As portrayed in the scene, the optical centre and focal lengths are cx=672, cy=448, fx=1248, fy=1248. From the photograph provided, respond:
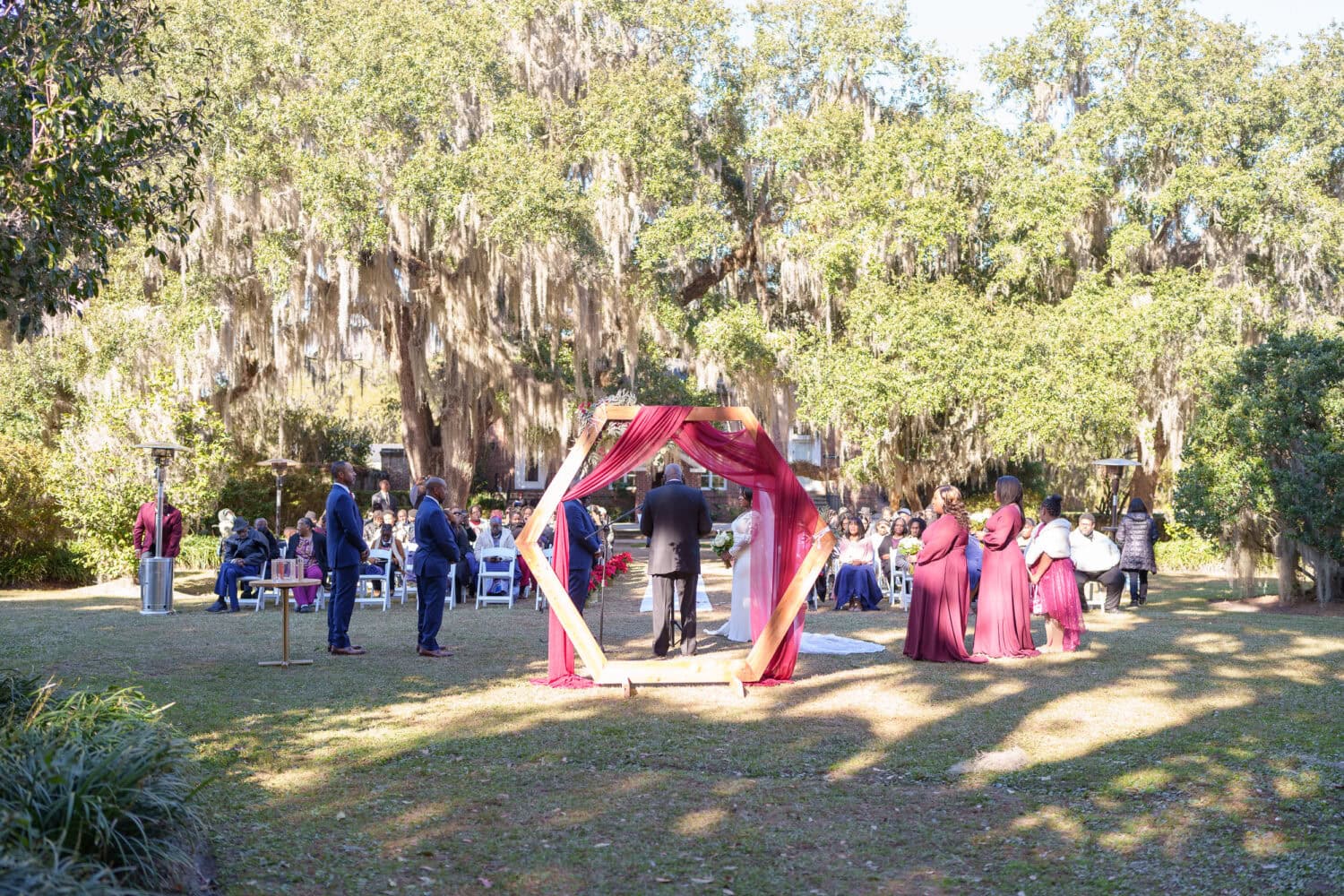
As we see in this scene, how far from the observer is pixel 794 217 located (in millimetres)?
23062

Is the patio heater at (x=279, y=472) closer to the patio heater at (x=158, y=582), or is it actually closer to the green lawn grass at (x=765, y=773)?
the patio heater at (x=158, y=582)

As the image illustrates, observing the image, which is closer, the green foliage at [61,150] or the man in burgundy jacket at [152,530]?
the green foliage at [61,150]

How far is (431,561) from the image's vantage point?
10234 millimetres

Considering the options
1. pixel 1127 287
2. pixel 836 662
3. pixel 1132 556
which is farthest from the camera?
pixel 1127 287

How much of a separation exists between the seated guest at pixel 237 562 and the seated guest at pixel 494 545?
2663 mm

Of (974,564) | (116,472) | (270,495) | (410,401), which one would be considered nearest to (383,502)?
(116,472)

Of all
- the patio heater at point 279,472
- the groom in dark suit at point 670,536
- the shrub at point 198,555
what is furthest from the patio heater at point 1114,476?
the shrub at point 198,555

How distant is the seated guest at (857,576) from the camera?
15219mm

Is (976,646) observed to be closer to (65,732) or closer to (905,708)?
(905,708)

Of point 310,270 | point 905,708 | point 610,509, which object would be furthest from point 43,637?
point 610,509

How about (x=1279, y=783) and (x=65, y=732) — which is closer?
(x=65, y=732)

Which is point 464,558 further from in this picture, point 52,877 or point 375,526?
point 52,877

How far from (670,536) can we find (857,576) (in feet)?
19.3

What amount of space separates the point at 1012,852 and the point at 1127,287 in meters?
19.9
